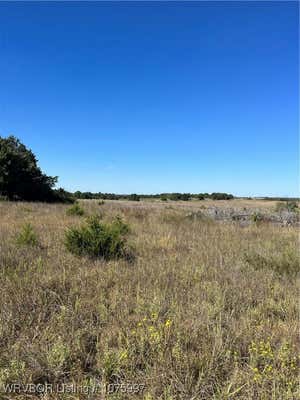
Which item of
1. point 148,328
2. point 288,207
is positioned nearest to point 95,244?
point 148,328

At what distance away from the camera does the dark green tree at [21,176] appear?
25725mm

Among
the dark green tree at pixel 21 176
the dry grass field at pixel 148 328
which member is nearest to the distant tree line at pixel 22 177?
the dark green tree at pixel 21 176

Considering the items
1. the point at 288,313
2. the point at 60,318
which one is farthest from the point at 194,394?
the point at 288,313

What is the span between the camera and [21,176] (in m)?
27.2

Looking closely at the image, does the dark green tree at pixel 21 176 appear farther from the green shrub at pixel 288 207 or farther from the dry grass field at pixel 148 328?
the dry grass field at pixel 148 328

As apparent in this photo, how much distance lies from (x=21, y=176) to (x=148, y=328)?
2730 cm

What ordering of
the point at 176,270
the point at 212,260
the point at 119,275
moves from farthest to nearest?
the point at 212,260 < the point at 176,270 < the point at 119,275

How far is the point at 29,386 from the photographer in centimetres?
220

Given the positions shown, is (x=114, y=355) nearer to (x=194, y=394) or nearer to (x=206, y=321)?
(x=194, y=394)

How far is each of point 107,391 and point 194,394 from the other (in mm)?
625

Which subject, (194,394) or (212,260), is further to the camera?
(212,260)

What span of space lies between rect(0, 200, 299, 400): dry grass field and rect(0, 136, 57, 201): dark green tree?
74.8ft

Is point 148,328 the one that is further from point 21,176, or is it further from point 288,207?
point 21,176

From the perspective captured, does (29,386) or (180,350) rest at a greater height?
(180,350)
